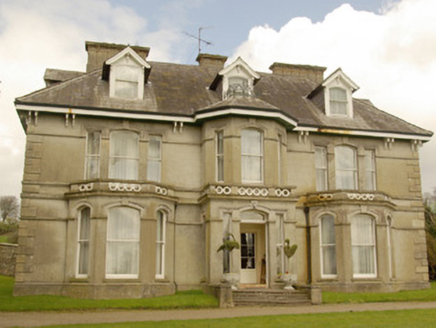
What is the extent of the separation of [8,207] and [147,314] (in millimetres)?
82490

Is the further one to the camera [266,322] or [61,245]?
[61,245]

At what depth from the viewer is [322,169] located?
24.5 m

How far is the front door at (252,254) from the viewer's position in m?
22.2

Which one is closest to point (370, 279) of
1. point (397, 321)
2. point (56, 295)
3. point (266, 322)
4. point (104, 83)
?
point (397, 321)

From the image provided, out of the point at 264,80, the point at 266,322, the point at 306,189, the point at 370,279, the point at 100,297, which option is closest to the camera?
the point at 266,322

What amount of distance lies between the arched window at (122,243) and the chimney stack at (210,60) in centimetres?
1121

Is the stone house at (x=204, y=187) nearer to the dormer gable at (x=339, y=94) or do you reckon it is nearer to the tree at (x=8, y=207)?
the dormer gable at (x=339, y=94)

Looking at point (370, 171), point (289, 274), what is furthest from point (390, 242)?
point (289, 274)

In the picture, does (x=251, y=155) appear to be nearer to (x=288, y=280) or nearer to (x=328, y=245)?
(x=328, y=245)

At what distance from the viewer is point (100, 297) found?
19.1 metres

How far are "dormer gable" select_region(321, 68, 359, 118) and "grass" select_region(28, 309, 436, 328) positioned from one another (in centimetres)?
1264

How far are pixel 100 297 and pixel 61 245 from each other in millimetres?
2938

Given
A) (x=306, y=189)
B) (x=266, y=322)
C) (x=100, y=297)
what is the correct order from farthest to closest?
(x=306, y=189)
(x=100, y=297)
(x=266, y=322)

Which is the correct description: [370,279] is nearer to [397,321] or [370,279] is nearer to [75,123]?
[397,321]
